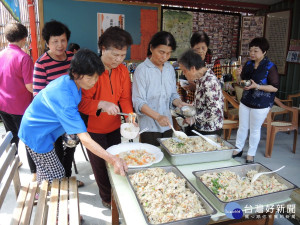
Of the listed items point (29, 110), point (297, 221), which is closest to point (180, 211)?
point (297, 221)

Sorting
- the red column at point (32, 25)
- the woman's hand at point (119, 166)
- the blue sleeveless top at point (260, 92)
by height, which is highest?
the red column at point (32, 25)

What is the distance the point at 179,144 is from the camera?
1.81 metres

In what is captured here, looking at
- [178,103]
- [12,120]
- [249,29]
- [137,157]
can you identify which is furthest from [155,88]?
[249,29]

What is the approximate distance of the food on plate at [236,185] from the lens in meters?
1.28

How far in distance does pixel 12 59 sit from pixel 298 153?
14.3 feet

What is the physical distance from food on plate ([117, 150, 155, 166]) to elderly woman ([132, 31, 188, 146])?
1.03 feet

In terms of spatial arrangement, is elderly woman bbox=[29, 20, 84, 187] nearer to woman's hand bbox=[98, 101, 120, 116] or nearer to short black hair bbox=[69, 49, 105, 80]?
woman's hand bbox=[98, 101, 120, 116]

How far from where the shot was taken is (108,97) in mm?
1989

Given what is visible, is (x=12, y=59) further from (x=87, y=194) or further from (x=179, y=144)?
(x=179, y=144)

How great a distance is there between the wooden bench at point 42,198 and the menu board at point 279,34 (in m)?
5.65

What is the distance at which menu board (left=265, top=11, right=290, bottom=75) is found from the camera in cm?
550

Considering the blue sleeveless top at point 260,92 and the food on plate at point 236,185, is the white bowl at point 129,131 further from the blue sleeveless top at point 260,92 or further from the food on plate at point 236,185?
the blue sleeveless top at point 260,92

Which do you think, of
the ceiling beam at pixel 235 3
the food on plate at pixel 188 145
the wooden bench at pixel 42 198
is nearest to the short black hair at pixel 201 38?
the food on plate at pixel 188 145

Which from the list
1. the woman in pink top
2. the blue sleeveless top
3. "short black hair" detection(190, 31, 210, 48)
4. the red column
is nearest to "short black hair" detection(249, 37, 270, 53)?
the blue sleeveless top
